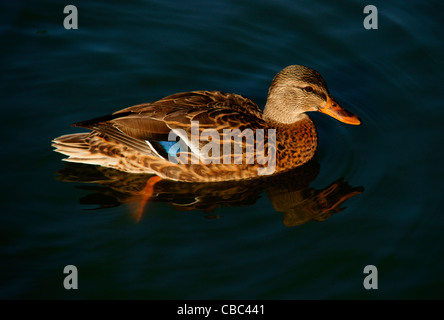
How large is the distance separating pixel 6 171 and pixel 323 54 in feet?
17.3

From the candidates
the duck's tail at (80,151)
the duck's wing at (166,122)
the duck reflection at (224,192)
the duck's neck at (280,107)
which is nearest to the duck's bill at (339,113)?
the duck's neck at (280,107)

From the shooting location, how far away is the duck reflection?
21.8ft

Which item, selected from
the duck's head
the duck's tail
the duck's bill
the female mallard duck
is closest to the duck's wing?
the female mallard duck

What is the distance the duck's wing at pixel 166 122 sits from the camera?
266 inches

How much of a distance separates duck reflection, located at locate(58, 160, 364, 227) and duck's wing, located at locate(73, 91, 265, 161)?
0.51 metres

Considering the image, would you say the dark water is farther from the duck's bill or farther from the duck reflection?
the duck's bill

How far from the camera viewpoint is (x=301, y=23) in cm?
966

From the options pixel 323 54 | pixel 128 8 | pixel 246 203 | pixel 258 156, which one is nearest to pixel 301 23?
pixel 323 54

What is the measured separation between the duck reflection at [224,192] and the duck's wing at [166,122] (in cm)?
51

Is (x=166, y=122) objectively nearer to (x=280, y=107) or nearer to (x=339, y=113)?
(x=280, y=107)

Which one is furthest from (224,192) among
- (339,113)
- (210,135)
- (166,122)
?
(339,113)

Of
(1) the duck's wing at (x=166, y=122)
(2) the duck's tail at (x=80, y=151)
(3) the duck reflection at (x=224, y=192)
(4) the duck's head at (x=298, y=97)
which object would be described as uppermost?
(4) the duck's head at (x=298, y=97)

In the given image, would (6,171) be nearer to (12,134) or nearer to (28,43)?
(12,134)

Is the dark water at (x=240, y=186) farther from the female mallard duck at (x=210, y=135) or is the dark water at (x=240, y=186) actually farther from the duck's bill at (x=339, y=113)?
the duck's bill at (x=339, y=113)
